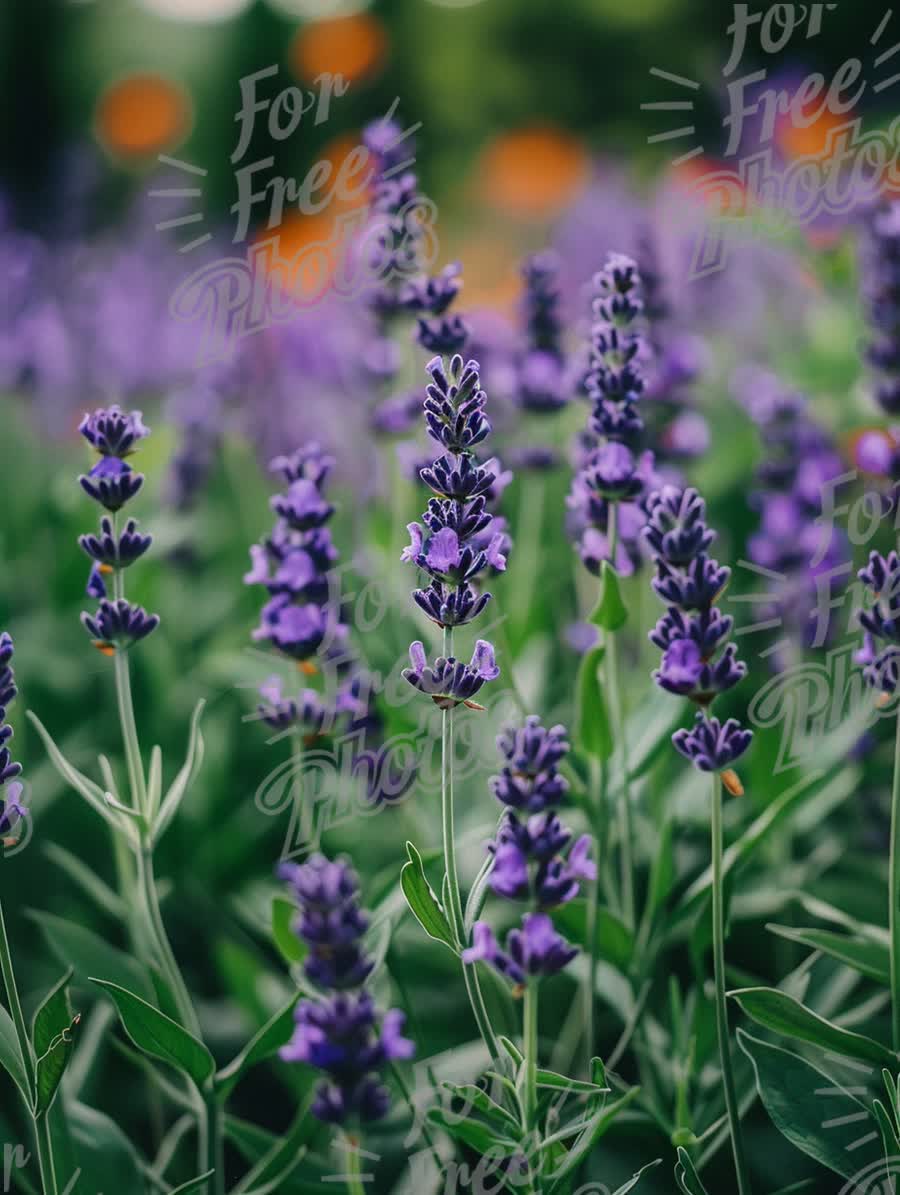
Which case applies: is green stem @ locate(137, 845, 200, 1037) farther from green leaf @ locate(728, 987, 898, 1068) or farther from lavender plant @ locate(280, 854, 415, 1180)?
green leaf @ locate(728, 987, 898, 1068)

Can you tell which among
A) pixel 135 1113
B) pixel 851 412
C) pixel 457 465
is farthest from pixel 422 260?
pixel 851 412

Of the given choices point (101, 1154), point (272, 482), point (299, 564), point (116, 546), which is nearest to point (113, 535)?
point (116, 546)

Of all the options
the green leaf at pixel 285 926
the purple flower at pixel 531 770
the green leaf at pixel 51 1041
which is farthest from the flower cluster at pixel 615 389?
the green leaf at pixel 51 1041

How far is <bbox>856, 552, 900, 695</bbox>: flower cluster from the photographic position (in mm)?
1163

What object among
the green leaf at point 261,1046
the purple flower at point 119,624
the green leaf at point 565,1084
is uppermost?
the purple flower at point 119,624

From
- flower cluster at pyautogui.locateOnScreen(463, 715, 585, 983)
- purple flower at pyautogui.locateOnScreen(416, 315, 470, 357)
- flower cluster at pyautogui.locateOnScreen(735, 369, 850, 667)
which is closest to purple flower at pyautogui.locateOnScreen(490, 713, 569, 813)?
flower cluster at pyautogui.locateOnScreen(463, 715, 585, 983)

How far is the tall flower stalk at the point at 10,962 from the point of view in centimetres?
105

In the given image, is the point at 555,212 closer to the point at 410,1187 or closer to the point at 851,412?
the point at 851,412

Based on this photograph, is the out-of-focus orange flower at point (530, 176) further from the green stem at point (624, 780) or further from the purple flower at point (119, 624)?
the purple flower at point (119, 624)

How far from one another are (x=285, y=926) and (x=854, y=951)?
0.62m

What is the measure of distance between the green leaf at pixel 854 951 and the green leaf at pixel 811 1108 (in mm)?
120

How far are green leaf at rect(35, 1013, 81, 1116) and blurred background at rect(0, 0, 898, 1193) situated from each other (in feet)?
1.07

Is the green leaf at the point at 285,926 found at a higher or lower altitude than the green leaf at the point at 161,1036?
higher

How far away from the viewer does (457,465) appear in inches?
41.4
